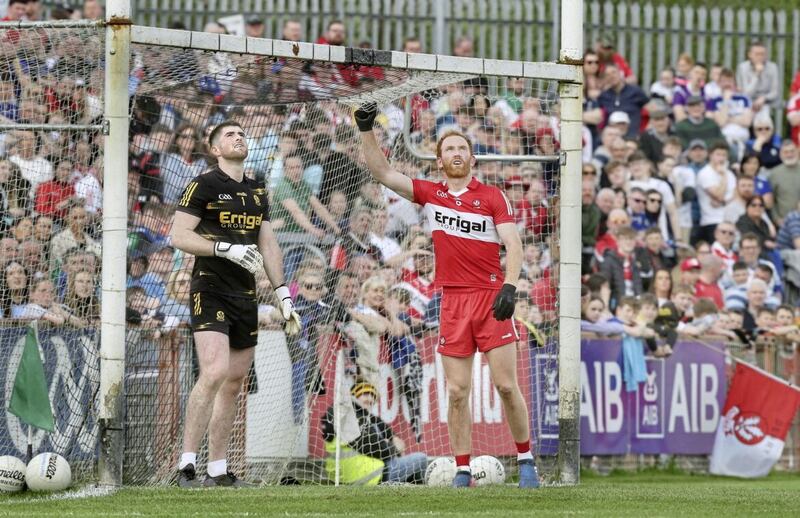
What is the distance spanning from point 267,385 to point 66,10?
21.9 ft

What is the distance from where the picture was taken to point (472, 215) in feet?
32.1

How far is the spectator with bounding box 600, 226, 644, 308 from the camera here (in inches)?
600

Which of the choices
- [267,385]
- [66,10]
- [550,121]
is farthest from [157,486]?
[66,10]

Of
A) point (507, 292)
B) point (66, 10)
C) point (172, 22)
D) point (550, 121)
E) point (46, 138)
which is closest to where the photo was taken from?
point (507, 292)

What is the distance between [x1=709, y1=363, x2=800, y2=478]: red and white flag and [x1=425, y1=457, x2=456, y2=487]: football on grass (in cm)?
459

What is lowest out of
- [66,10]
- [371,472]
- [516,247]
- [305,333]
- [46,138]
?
[371,472]

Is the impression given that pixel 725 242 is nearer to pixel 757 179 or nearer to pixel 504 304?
pixel 757 179

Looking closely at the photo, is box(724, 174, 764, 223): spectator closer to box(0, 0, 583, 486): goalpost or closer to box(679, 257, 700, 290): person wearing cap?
box(679, 257, 700, 290): person wearing cap

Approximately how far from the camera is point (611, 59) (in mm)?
18156

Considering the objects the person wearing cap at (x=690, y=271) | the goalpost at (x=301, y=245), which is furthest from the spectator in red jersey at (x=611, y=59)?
the goalpost at (x=301, y=245)

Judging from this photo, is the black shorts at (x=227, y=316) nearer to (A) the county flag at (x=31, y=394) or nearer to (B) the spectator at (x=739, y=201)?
(A) the county flag at (x=31, y=394)

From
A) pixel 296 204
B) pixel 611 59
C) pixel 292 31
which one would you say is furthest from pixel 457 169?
pixel 611 59

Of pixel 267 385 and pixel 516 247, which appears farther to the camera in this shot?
pixel 267 385

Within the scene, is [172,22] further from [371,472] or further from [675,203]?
[371,472]
